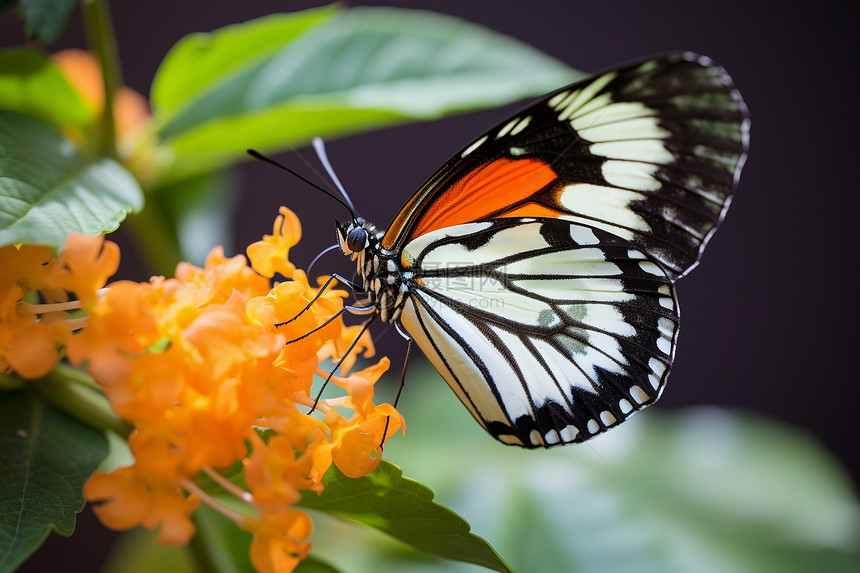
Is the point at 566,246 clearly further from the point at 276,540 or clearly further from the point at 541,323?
the point at 276,540

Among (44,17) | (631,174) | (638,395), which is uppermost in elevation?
(44,17)

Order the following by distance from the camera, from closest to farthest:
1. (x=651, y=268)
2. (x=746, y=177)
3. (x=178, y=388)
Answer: (x=178, y=388), (x=651, y=268), (x=746, y=177)

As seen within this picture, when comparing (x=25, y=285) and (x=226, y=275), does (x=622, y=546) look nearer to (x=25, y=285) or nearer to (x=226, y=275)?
(x=226, y=275)

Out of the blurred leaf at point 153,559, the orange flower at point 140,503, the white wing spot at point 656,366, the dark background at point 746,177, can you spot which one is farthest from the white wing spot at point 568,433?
the dark background at point 746,177

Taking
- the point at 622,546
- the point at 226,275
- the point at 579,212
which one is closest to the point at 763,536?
the point at 622,546

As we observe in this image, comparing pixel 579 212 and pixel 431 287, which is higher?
pixel 579 212

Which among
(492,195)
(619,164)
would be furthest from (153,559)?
(619,164)

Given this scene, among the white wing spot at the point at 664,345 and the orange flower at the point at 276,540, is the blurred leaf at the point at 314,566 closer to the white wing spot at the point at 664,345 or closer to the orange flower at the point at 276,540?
the orange flower at the point at 276,540
